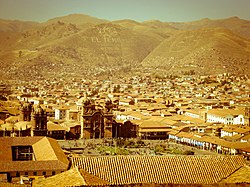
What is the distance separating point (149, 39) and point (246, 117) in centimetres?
13098

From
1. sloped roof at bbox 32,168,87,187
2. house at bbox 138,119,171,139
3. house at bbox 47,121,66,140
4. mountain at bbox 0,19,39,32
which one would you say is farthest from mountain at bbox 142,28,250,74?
sloped roof at bbox 32,168,87,187

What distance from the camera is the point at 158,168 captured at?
14.5 metres

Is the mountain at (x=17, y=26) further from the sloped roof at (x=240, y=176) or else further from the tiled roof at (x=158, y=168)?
the sloped roof at (x=240, y=176)

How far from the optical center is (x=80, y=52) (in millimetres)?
132625

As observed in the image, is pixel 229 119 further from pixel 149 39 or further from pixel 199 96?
pixel 149 39

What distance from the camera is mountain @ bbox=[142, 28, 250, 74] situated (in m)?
93.4

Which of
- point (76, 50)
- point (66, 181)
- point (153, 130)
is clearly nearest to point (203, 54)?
point (76, 50)

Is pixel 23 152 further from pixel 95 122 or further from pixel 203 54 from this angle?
pixel 203 54

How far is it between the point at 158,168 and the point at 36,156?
6.76 meters

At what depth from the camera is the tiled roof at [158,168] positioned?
551 inches

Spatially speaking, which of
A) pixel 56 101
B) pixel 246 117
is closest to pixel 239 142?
pixel 246 117

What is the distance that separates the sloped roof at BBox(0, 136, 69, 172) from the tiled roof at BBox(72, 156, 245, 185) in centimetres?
331

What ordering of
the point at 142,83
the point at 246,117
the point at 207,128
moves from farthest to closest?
the point at 142,83, the point at 246,117, the point at 207,128

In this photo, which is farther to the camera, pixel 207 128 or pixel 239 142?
pixel 207 128
